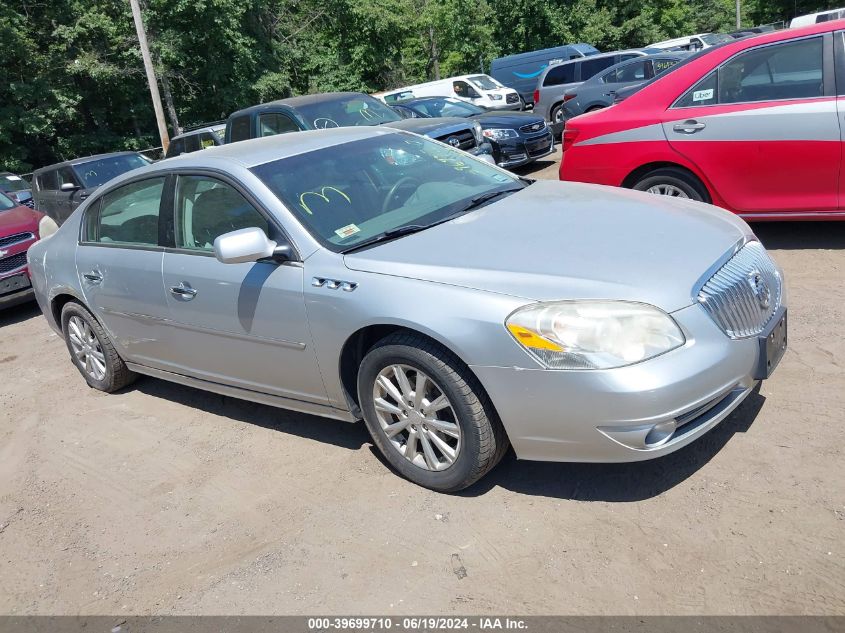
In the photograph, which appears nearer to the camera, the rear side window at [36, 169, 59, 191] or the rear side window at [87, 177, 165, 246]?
the rear side window at [87, 177, 165, 246]

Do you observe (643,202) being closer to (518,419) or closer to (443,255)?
(443,255)

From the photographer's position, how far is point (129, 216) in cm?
490

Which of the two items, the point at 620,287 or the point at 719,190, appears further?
the point at 719,190

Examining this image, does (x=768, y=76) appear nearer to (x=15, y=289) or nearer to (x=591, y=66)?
(x=15, y=289)

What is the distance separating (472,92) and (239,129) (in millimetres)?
13120

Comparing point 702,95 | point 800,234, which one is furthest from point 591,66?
point 702,95

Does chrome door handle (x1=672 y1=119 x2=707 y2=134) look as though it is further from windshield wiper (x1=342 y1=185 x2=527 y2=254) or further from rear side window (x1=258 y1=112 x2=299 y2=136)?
rear side window (x1=258 y1=112 x2=299 y2=136)

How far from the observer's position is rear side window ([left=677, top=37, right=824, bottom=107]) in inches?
218

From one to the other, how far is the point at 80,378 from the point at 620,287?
4696 millimetres

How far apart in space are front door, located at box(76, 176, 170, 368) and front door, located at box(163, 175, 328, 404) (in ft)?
0.59

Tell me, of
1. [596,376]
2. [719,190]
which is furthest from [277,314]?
[719,190]

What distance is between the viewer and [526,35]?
128 feet

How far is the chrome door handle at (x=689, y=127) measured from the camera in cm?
589

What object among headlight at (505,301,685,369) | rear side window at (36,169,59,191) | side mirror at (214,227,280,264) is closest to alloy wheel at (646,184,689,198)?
headlight at (505,301,685,369)
